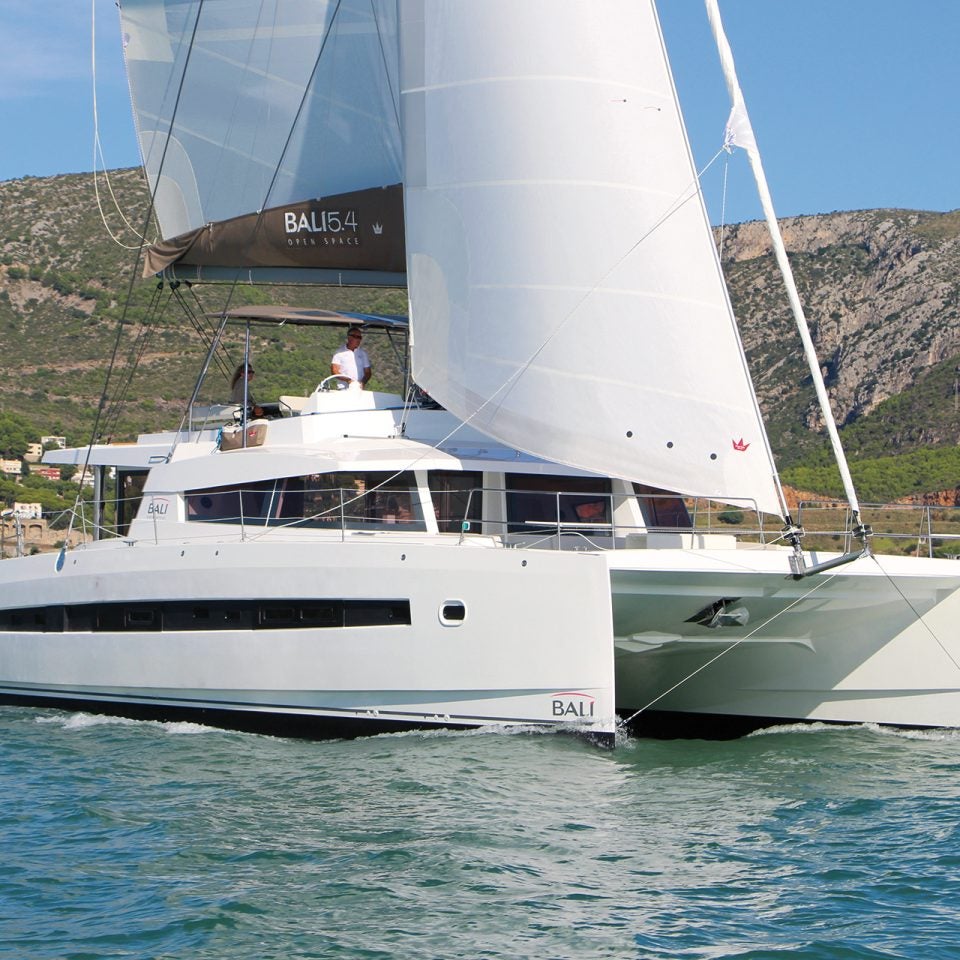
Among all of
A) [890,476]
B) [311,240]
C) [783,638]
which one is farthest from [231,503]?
[890,476]

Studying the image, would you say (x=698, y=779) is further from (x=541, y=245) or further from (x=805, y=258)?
(x=805, y=258)

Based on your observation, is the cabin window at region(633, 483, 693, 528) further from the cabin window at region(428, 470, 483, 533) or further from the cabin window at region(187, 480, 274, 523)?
the cabin window at region(187, 480, 274, 523)

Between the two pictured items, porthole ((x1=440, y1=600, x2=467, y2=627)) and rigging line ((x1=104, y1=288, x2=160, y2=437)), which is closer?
porthole ((x1=440, y1=600, x2=467, y2=627))

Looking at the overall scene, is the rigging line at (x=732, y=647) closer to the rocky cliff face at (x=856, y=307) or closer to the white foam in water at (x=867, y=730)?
the white foam in water at (x=867, y=730)

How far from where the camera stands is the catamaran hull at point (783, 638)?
11.4 meters

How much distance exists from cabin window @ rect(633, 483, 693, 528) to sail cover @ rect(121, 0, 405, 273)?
12.5 ft

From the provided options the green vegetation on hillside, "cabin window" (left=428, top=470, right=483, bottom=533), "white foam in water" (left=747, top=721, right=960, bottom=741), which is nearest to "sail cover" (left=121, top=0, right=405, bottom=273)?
"cabin window" (left=428, top=470, right=483, bottom=533)

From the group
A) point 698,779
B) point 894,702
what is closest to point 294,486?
point 698,779

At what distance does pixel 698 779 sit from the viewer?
11000 millimetres

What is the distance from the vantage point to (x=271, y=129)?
15.4 meters

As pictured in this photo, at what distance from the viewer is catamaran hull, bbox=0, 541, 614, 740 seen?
440 inches

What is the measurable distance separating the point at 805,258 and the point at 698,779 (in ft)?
197

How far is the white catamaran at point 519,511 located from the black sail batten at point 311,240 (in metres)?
1.02

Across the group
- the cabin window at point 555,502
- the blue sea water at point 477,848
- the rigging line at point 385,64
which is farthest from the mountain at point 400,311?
the blue sea water at point 477,848
